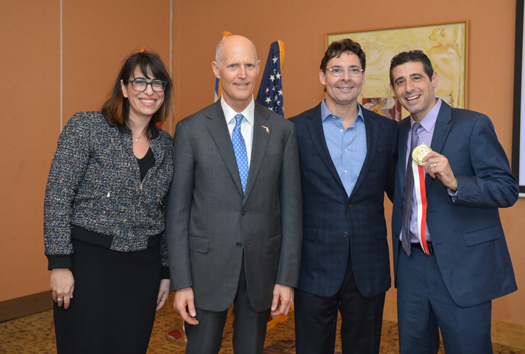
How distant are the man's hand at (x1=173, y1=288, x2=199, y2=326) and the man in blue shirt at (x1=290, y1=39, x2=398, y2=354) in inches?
21.5

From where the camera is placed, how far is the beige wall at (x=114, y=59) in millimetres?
3631

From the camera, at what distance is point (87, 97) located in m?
4.44

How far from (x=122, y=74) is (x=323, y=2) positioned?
2813mm

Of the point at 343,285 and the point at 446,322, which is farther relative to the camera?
the point at 343,285

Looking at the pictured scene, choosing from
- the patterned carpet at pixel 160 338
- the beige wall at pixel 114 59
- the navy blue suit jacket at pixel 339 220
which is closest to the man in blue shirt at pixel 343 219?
the navy blue suit jacket at pixel 339 220

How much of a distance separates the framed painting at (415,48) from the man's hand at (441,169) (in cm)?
208

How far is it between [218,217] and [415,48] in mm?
2739

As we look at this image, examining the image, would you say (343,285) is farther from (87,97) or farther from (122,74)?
(87,97)

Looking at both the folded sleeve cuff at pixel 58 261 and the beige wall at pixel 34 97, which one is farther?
the beige wall at pixel 34 97

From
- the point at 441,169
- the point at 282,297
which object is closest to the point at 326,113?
the point at 441,169

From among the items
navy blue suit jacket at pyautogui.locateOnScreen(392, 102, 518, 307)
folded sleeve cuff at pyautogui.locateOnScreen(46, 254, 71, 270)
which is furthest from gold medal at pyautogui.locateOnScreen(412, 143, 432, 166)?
folded sleeve cuff at pyautogui.locateOnScreen(46, 254, 71, 270)

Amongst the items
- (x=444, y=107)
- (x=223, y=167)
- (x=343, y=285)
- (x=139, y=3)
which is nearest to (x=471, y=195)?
(x=444, y=107)

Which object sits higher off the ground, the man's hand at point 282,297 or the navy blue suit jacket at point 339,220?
the navy blue suit jacket at point 339,220

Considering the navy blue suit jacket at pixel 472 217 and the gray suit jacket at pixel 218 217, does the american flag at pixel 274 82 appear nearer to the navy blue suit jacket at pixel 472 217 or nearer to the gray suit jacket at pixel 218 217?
the gray suit jacket at pixel 218 217
